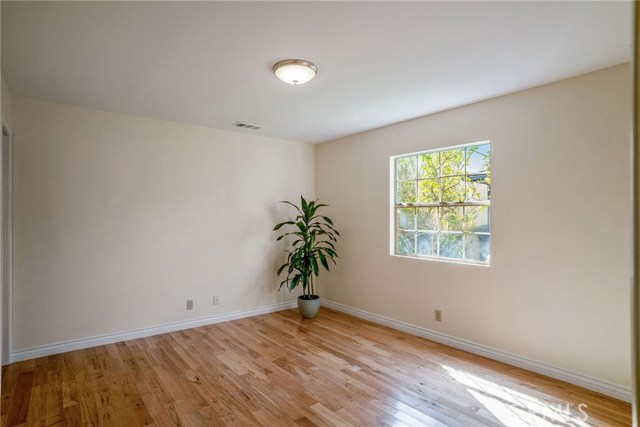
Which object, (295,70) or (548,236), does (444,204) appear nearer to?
(548,236)

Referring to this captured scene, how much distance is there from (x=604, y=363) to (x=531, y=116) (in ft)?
6.65

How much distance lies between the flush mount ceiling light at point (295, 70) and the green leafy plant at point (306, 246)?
220 centimetres

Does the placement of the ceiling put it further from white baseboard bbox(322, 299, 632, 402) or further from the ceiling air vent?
white baseboard bbox(322, 299, 632, 402)

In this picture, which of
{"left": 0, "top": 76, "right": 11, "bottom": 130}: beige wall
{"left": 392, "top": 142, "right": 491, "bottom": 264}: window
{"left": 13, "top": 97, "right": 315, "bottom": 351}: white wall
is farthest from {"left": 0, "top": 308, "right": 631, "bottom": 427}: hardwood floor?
{"left": 0, "top": 76, "right": 11, "bottom": 130}: beige wall

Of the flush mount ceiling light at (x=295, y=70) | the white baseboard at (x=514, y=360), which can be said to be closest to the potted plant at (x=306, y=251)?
the white baseboard at (x=514, y=360)

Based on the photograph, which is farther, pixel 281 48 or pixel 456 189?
pixel 456 189

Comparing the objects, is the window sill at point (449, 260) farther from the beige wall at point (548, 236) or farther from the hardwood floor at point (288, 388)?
the hardwood floor at point (288, 388)

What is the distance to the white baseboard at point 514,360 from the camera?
2.56m

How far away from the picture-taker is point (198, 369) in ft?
9.94

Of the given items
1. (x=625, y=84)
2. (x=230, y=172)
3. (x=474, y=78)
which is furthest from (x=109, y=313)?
(x=625, y=84)

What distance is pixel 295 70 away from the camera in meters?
2.53

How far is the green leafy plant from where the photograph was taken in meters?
4.55

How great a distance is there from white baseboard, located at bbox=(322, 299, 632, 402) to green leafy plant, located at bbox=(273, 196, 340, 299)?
2.98ft

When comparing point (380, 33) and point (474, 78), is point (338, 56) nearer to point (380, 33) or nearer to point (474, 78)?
point (380, 33)
